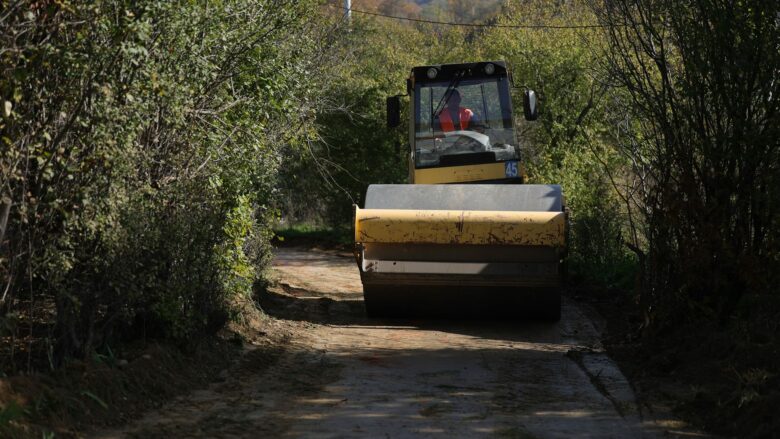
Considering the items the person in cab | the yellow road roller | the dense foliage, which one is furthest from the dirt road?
the person in cab

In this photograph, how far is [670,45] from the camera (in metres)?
11.3

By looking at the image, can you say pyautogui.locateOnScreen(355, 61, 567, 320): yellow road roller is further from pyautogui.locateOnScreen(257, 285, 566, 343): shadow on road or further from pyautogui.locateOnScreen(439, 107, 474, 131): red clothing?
pyautogui.locateOnScreen(439, 107, 474, 131): red clothing

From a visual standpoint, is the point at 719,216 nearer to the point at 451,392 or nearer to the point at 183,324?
the point at 451,392

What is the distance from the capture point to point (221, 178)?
10.4 meters

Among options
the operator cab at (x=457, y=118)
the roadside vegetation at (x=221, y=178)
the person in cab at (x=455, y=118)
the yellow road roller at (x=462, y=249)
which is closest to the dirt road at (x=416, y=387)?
the yellow road roller at (x=462, y=249)

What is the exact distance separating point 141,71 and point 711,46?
17.3ft

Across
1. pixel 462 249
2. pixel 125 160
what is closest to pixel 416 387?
pixel 125 160

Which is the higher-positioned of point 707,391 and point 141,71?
point 141,71

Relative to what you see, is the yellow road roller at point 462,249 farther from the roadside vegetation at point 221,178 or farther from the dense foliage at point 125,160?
the dense foliage at point 125,160

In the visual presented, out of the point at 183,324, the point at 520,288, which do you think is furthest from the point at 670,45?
the point at 183,324

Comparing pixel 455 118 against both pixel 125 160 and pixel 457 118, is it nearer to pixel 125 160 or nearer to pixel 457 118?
pixel 457 118

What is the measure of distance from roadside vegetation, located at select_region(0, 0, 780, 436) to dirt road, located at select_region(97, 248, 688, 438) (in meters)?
0.62

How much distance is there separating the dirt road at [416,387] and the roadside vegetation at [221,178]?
616 millimetres

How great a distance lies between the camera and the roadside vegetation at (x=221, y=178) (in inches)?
282
